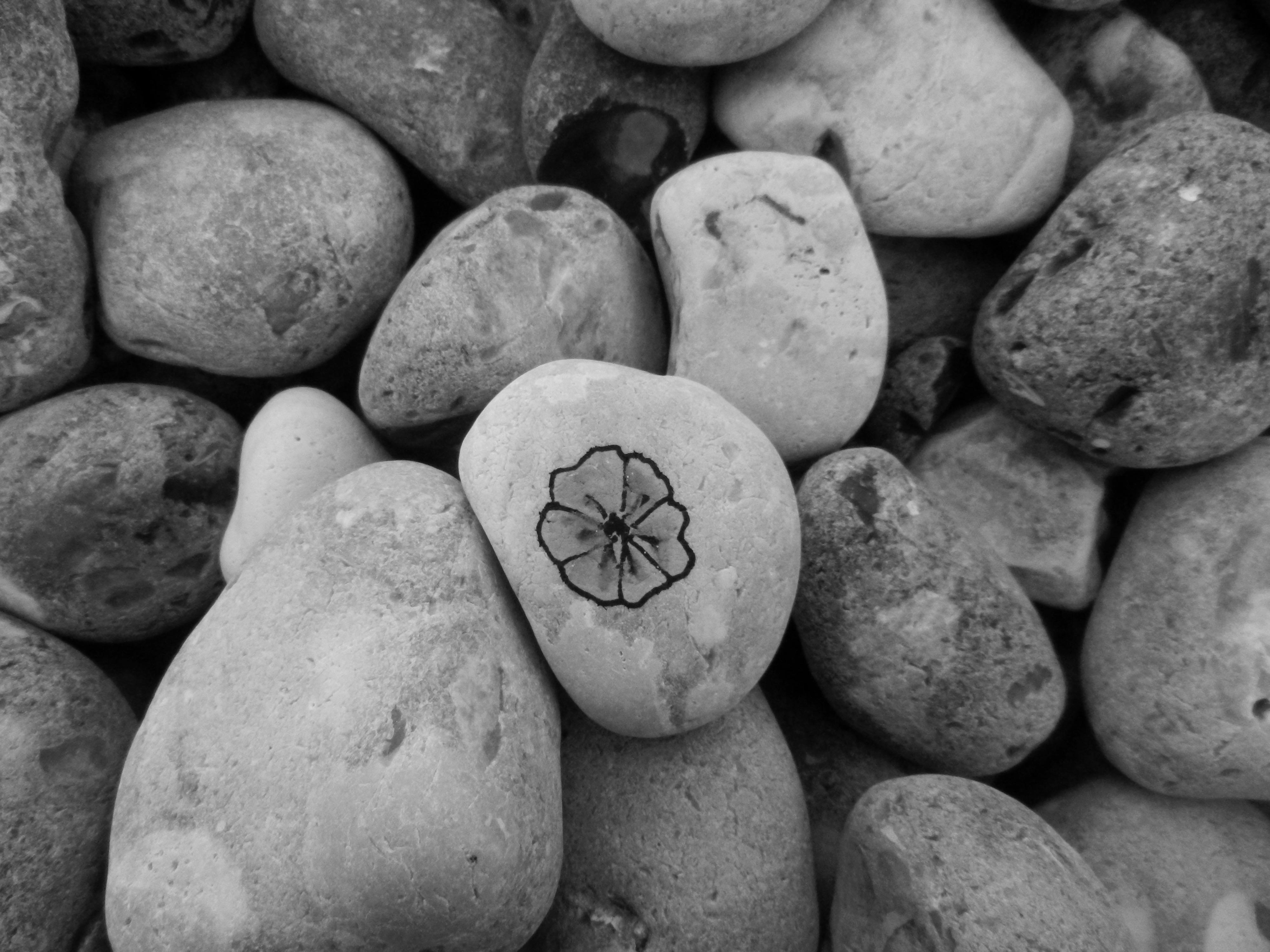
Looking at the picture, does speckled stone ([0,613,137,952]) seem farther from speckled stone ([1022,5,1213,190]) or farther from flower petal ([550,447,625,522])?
speckled stone ([1022,5,1213,190])

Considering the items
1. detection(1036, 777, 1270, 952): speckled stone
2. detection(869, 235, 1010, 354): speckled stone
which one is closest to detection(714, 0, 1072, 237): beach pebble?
detection(869, 235, 1010, 354): speckled stone

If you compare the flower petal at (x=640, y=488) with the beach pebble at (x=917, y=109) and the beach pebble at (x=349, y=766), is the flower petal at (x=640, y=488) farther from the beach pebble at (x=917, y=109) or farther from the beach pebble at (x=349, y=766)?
the beach pebble at (x=917, y=109)

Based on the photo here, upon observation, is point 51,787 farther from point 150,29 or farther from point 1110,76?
point 1110,76

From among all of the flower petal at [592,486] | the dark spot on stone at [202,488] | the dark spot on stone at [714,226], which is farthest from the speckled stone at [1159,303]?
the dark spot on stone at [202,488]

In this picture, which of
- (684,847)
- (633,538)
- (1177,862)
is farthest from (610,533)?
(1177,862)

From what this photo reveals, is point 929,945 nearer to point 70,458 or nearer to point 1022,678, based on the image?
point 1022,678

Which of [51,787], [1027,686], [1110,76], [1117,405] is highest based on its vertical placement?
[1110,76]
